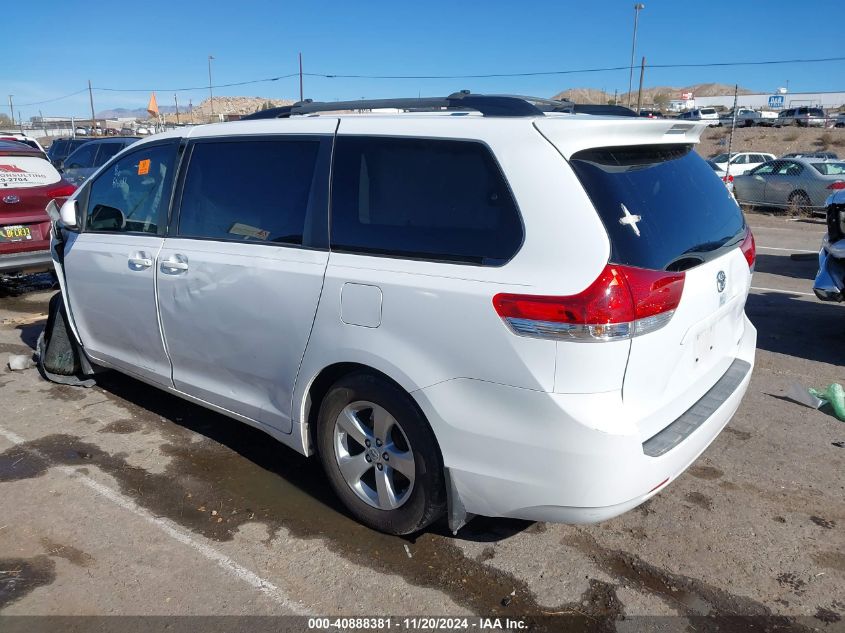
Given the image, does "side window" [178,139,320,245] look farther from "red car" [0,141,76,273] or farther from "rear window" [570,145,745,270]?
"red car" [0,141,76,273]

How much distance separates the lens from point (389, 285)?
2.98 m

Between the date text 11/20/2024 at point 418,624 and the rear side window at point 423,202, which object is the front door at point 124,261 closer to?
the rear side window at point 423,202

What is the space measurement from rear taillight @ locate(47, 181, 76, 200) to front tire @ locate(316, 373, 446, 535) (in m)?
6.90

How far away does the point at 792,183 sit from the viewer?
17344 millimetres

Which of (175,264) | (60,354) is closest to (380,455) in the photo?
(175,264)

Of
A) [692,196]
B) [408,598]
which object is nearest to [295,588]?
[408,598]

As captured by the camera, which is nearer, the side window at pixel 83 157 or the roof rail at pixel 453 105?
the roof rail at pixel 453 105

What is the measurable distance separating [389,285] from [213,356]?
1416mm

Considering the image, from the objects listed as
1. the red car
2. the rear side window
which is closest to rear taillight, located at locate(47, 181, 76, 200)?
the red car

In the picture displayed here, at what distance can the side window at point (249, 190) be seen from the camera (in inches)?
138

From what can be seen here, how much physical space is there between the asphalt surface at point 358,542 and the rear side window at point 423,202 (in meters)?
1.42

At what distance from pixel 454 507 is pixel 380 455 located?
17.6 inches

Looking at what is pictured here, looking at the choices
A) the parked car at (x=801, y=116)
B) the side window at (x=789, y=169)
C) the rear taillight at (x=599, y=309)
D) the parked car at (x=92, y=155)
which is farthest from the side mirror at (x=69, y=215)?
the parked car at (x=801, y=116)

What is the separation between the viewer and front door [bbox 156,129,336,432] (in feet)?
11.1
